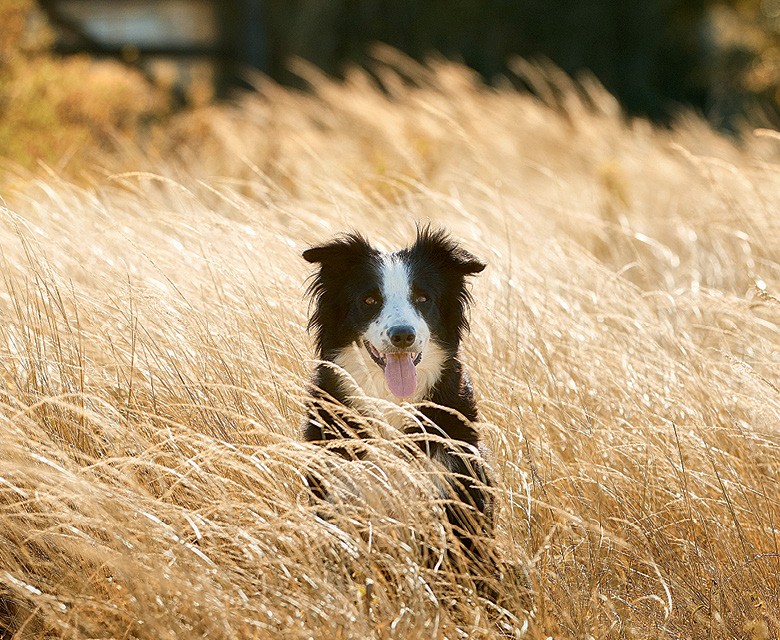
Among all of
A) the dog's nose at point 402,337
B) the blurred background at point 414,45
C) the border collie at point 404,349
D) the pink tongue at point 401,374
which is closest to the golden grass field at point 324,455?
the border collie at point 404,349

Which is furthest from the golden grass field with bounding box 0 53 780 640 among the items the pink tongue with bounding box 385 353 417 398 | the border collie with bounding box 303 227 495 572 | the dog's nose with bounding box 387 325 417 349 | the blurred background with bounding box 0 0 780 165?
the blurred background with bounding box 0 0 780 165

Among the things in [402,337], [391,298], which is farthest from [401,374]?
[391,298]

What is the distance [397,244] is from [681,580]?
1.85m

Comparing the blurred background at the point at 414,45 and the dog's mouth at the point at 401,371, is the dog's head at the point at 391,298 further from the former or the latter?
the blurred background at the point at 414,45

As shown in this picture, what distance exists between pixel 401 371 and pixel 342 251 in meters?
0.42

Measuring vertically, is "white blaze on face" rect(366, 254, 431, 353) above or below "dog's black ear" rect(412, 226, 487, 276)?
below

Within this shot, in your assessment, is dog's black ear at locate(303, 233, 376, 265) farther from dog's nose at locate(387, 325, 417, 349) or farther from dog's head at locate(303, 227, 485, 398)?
dog's nose at locate(387, 325, 417, 349)

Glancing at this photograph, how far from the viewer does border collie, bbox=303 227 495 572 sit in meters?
2.84

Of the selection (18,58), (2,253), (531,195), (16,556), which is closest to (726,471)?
(16,556)

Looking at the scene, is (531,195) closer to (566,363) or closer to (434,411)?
(566,363)

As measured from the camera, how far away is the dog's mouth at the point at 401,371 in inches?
112

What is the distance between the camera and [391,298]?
9.75 feet

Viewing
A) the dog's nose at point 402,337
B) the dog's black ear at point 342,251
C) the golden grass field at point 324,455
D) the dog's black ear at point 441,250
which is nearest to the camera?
the golden grass field at point 324,455

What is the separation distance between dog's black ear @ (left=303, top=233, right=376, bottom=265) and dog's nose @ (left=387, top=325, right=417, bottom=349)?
13.9 inches
